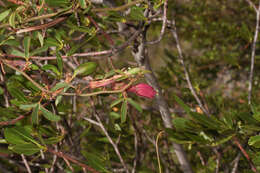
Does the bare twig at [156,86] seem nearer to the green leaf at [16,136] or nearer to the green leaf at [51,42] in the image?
the green leaf at [51,42]

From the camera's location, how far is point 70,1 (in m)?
0.71

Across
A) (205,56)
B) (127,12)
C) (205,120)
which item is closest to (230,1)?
(205,56)

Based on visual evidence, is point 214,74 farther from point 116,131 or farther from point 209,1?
point 116,131

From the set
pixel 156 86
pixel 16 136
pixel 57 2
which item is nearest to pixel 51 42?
pixel 57 2

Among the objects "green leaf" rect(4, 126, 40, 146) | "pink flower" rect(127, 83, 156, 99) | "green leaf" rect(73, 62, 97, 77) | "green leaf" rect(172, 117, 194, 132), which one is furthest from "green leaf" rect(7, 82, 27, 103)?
"green leaf" rect(172, 117, 194, 132)

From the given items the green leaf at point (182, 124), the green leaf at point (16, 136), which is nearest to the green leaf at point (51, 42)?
the green leaf at point (16, 136)

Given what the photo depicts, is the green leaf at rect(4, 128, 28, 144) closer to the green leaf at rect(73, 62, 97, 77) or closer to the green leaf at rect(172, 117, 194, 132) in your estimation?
the green leaf at rect(73, 62, 97, 77)

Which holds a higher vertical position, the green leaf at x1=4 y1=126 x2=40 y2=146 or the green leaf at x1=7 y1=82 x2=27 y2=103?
the green leaf at x1=7 y1=82 x2=27 y2=103

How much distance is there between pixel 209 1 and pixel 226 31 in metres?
0.61

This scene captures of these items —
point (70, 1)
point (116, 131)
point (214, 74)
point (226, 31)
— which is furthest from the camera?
point (214, 74)

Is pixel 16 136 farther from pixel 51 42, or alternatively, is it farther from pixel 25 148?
pixel 51 42

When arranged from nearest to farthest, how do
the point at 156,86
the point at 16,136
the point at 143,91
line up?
the point at 143,91, the point at 16,136, the point at 156,86

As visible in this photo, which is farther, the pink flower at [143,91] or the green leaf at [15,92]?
the green leaf at [15,92]

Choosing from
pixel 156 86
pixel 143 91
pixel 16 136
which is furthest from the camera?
pixel 156 86
